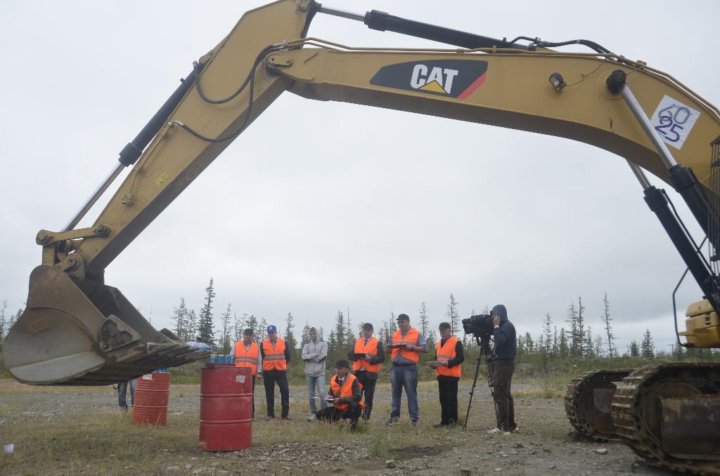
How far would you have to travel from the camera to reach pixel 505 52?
6.38 meters

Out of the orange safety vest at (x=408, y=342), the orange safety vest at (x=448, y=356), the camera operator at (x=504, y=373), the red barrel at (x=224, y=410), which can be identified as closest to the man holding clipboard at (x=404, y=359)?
the orange safety vest at (x=408, y=342)

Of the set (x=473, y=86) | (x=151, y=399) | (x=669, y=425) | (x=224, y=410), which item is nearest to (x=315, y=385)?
(x=151, y=399)

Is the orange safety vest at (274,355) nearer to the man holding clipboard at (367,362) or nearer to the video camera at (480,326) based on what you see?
the man holding clipboard at (367,362)

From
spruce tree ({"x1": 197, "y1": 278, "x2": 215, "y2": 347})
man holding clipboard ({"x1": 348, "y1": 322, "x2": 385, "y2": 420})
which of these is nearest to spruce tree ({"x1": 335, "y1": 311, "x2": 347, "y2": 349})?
spruce tree ({"x1": 197, "y1": 278, "x2": 215, "y2": 347})

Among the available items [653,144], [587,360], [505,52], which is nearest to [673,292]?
[653,144]

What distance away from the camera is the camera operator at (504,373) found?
8.80m

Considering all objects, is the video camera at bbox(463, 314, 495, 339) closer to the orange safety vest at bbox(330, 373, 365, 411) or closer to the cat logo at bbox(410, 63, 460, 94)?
the orange safety vest at bbox(330, 373, 365, 411)

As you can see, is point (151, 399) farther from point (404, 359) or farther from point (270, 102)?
point (270, 102)

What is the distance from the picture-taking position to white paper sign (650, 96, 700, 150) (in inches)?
235

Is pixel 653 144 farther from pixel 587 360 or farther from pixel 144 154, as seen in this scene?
pixel 587 360

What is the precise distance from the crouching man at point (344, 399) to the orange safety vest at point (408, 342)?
892 mm

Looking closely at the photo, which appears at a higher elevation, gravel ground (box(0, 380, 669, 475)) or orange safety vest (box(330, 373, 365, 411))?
orange safety vest (box(330, 373, 365, 411))

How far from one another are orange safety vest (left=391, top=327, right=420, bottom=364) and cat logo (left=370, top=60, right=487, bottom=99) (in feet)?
16.8

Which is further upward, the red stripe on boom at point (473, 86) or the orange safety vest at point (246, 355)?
the red stripe on boom at point (473, 86)
